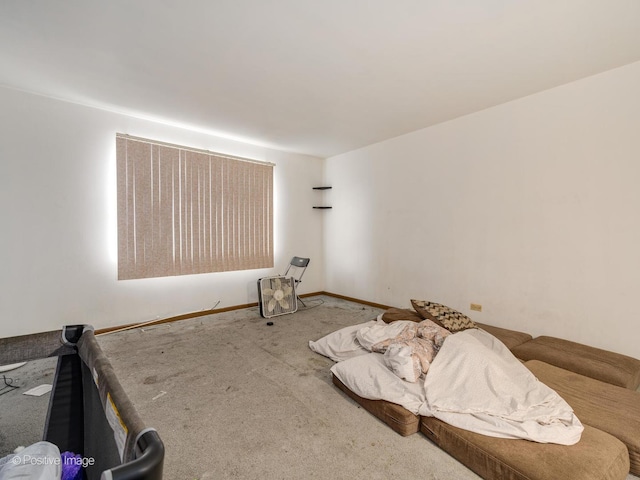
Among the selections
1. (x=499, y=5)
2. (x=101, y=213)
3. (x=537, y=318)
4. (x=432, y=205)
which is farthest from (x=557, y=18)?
(x=101, y=213)

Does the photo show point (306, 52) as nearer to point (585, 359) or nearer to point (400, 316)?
point (400, 316)

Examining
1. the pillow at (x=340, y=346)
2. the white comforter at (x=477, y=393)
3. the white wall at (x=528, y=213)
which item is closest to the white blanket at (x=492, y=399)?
the white comforter at (x=477, y=393)

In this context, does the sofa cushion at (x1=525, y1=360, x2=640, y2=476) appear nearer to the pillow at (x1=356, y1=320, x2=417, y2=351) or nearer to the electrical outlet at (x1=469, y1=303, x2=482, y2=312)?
the pillow at (x1=356, y1=320, x2=417, y2=351)

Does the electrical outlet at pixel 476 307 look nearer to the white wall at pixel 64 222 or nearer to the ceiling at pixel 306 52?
the ceiling at pixel 306 52

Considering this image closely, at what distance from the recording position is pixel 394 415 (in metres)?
1.85

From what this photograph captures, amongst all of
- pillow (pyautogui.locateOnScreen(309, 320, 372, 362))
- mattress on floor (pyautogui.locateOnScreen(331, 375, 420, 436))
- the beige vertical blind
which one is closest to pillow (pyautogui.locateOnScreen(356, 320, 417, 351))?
pillow (pyautogui.locateOnScreen(309, 320, 372, 362))

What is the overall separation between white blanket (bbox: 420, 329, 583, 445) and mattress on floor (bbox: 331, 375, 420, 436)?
0.32ft

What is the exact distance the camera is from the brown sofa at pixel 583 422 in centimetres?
136

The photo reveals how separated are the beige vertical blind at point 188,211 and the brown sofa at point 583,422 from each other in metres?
2.79

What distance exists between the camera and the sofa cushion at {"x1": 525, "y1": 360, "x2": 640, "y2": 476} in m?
1.56

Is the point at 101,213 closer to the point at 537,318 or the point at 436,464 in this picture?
the point at 436,464

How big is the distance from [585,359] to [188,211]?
14.8 ft

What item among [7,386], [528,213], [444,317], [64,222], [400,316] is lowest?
[7,386]

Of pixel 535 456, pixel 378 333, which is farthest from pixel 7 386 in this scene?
pixel 535 456
